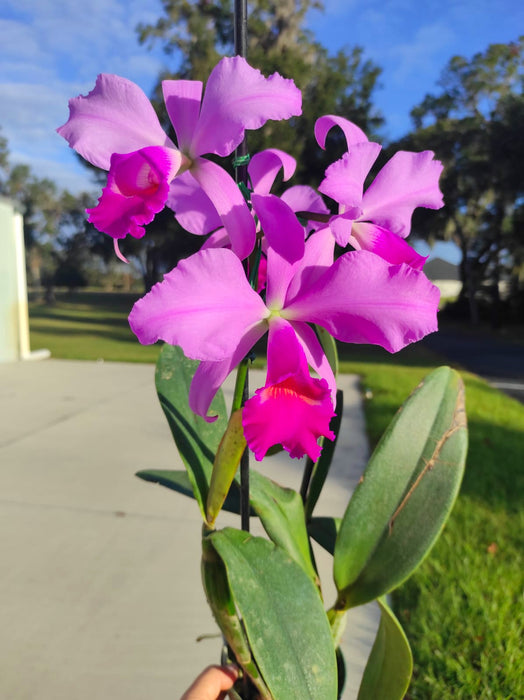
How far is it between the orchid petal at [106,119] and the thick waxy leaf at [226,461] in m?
0.32

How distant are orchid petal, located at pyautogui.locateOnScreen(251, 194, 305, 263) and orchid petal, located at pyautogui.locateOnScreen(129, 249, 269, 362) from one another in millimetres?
44

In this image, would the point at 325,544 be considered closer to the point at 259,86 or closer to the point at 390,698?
the point at 390,698

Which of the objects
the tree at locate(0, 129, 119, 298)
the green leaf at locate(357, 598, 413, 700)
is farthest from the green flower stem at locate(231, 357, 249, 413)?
→ the tree at locate(0, 129, 119, 298)

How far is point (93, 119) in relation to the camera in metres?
0.58

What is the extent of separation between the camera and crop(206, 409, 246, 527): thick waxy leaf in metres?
0.67

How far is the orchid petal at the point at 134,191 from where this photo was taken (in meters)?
0.53

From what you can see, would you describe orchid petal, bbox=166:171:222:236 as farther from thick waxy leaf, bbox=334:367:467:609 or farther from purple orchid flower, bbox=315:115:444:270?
thick waxy leaf, bbox=334:367:467:609

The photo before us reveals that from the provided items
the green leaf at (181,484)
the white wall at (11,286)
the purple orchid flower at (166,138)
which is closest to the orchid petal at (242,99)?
the purple orchid flower at (166,138)

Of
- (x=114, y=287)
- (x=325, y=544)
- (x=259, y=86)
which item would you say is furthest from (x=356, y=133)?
(x=114, y=287)

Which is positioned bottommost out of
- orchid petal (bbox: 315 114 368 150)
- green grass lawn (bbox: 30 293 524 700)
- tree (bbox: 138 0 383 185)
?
green grass lawn (bbox: 30 293 524 700)

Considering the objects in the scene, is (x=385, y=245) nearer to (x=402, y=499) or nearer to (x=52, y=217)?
(x=402, y=499)

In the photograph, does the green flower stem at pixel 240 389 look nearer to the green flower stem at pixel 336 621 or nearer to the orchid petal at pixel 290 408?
the orchid petal at pixel 290 408

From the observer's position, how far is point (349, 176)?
1.81 feet

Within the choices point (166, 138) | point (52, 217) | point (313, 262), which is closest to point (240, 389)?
point (313, 262)
